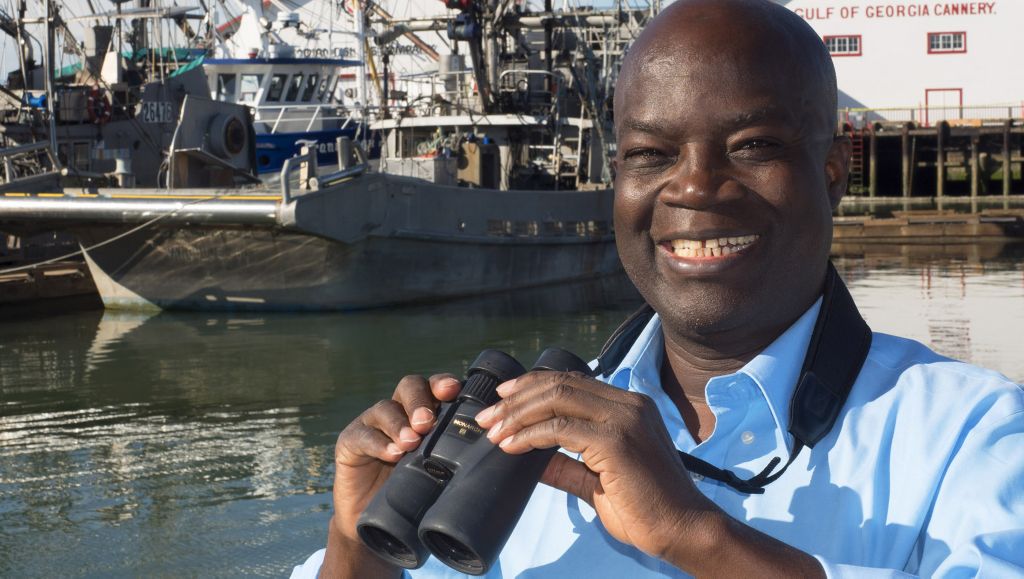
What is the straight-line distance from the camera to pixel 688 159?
1.60 metres

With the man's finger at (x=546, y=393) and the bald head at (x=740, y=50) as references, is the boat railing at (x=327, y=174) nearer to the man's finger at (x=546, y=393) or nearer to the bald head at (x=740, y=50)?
the bald head at (x=740, y=50)

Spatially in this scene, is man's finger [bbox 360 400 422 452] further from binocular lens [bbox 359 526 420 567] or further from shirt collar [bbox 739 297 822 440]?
shirt collar [bbox 739 297 822 440]

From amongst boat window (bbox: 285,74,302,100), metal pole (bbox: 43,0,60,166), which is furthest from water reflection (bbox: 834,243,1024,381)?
metal pole (bbox: 43,0,60,166)

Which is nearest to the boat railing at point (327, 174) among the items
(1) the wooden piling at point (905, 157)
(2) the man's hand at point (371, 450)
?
(2) the man's hand at point (371, 450)

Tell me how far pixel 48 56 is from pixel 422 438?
53.2 ft

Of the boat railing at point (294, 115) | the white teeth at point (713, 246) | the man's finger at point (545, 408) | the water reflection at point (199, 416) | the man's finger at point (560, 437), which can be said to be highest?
the boat railing at point (294, 115)

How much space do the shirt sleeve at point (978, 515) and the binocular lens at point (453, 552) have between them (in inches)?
14.7

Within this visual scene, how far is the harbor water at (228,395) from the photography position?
5973 mm

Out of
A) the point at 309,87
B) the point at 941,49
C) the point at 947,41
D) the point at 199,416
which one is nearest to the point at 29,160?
the point at 309,87

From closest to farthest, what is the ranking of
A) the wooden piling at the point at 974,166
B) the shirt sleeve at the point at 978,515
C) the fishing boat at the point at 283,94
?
the shirt sleeve at the point at 978,515 < the fishing boat at the point at 283,94 < the wooden piling at the point at 974,166

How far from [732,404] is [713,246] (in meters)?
0.21

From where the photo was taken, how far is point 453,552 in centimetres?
140

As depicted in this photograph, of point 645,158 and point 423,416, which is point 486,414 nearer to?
point 423,416

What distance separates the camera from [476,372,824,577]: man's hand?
128 centimetres
